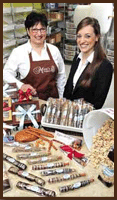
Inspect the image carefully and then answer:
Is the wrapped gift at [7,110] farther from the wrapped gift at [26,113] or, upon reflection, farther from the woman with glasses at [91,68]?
the woman with glasses at [91,68]

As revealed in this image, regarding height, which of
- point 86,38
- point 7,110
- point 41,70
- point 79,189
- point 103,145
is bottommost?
point 79,189

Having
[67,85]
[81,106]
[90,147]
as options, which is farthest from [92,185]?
[67,85]

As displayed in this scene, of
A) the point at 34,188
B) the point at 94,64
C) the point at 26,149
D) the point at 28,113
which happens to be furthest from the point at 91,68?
the point at 34,188

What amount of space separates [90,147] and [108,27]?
469mm

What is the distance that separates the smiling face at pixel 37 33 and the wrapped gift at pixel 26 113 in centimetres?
31

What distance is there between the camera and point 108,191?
2.01 ft

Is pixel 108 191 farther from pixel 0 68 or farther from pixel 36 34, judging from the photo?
pixel 36 34

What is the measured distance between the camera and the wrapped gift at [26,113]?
0.85 metres

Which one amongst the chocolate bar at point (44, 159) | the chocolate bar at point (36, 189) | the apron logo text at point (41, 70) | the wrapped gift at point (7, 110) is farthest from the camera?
the apron logo text at point (41, 70)

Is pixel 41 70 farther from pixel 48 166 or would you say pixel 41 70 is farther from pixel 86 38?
Answer: pixel 48 166

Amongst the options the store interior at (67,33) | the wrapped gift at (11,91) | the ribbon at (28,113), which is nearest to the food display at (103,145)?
the store interior at (67,33)

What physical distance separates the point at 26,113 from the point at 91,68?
0.40m

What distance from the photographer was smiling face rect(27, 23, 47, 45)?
0.89 meters

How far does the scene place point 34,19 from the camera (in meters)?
0.86
